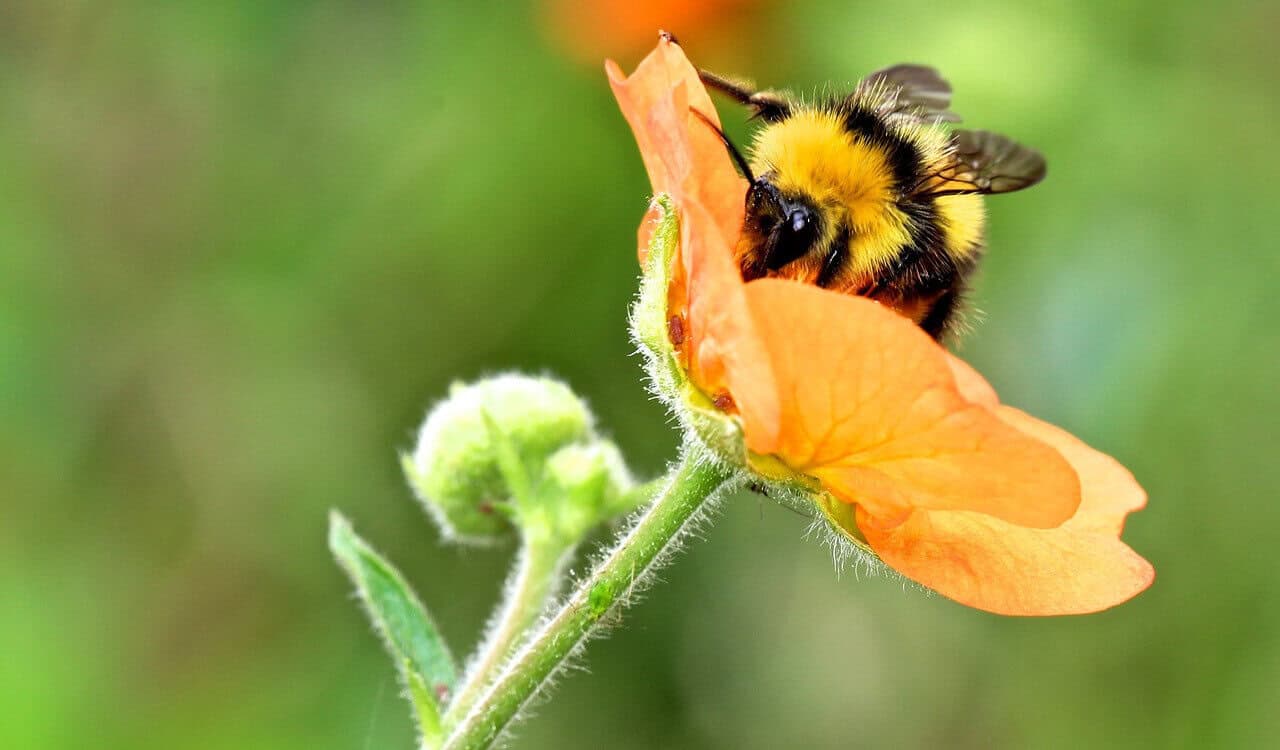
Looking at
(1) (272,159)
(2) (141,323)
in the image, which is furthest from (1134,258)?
(2) (141,323)

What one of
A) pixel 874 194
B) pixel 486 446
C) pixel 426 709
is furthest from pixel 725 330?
pixel 486 446

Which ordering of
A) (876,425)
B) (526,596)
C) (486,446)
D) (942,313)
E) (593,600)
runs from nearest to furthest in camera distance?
(876,425) < (593,600) < (942,313) < (526,596) < (486,446)

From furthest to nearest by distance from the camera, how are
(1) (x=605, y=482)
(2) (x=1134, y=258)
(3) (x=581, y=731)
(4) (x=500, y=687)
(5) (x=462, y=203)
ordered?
1. (5) (x=462, y=203)
2. (3) (x=581, y=731)
3. (2) (x=1134, y=258)
4. (1) (x=605, y=482)
5. (4) (x=500, y=687)

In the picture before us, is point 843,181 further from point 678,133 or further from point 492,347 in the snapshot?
point 492,347

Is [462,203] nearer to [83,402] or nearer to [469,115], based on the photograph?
[469,115]

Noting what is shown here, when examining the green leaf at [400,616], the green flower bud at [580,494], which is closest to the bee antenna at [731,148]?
the green flower bud at [580,494]

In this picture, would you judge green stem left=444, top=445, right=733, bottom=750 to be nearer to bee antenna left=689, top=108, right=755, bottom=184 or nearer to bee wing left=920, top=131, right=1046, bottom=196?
bee antenna left=689, top=108, right=755, bottom=184
